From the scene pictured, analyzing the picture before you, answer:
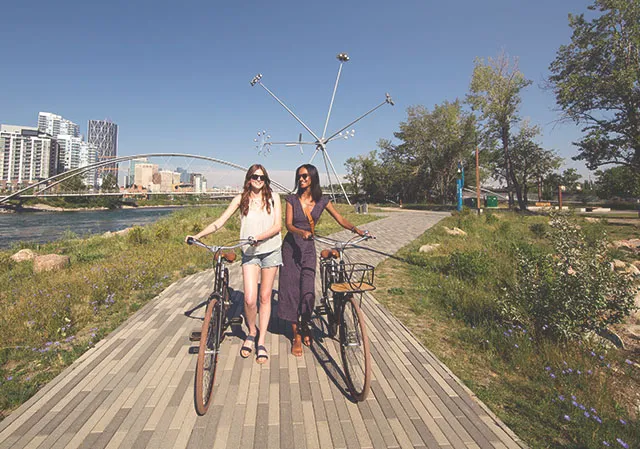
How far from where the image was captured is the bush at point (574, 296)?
134 inches

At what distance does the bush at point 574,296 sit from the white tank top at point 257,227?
312 cm

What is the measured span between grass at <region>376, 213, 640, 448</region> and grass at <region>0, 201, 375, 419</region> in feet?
12.9

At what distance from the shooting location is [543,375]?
2.96m

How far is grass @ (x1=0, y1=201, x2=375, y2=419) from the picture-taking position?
3098mm

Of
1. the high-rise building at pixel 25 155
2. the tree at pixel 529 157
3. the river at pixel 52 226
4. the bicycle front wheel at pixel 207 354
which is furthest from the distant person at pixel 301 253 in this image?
the high-rise building at pixel 25 155

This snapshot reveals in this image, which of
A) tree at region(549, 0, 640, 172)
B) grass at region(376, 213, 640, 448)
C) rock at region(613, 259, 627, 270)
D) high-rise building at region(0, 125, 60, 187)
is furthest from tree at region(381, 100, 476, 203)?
high-rise building at region(0, 125, 60, 187)

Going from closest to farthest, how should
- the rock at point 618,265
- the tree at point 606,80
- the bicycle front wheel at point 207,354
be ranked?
the bicycle front wheel at point 207,354, the rock at point 618,265, the tree at point 606,80

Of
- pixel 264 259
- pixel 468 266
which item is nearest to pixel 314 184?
pixel 264 259

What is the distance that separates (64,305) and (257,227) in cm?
357

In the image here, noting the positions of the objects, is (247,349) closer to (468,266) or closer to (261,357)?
(261,357)

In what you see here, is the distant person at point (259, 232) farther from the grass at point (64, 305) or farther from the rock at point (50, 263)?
the rock at point (50, 263)

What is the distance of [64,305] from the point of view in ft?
14.8

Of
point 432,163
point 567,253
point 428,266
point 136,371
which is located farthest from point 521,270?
point 432,163

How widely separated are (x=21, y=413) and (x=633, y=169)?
89.3 ft
